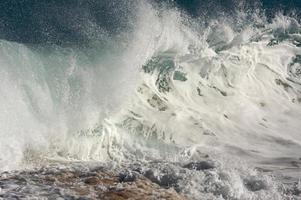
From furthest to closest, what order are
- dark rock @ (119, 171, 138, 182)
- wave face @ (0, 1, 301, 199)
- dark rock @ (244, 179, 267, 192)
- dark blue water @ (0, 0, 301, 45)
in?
1. dark blue water @ (0, 0, 301, 45)
2. wave face @ (0, 1, 301, 199)
3. dark rock @ (244, 179, 267, 192)
4. dark rock @ (119, 171, 138, 182)

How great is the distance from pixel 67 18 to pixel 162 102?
10.6 ft

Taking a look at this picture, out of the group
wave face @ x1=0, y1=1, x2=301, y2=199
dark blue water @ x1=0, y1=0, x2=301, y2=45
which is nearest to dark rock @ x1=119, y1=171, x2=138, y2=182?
wave face @ x1=0, y1=1, x2=301, y2=199

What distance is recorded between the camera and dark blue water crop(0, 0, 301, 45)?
39.8 ft

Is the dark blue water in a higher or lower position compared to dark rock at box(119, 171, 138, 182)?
higher

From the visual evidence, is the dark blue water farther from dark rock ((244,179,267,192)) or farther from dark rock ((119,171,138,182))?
dark rock ((244,179,267,192))

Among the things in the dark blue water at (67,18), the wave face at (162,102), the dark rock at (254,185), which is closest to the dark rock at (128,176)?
the wave face at (162,102)

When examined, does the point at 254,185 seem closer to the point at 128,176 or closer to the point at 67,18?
the point at 128,176

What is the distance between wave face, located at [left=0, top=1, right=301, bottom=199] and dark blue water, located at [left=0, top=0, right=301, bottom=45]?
0.08 meters

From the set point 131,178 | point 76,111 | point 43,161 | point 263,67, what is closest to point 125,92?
point 76,111

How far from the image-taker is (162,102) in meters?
11.5

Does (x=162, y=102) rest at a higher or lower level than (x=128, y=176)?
higher

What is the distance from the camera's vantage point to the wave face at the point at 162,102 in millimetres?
8312

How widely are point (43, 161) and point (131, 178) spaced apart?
1822mm

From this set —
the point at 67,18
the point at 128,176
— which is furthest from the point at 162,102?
A: the point at 128,176
